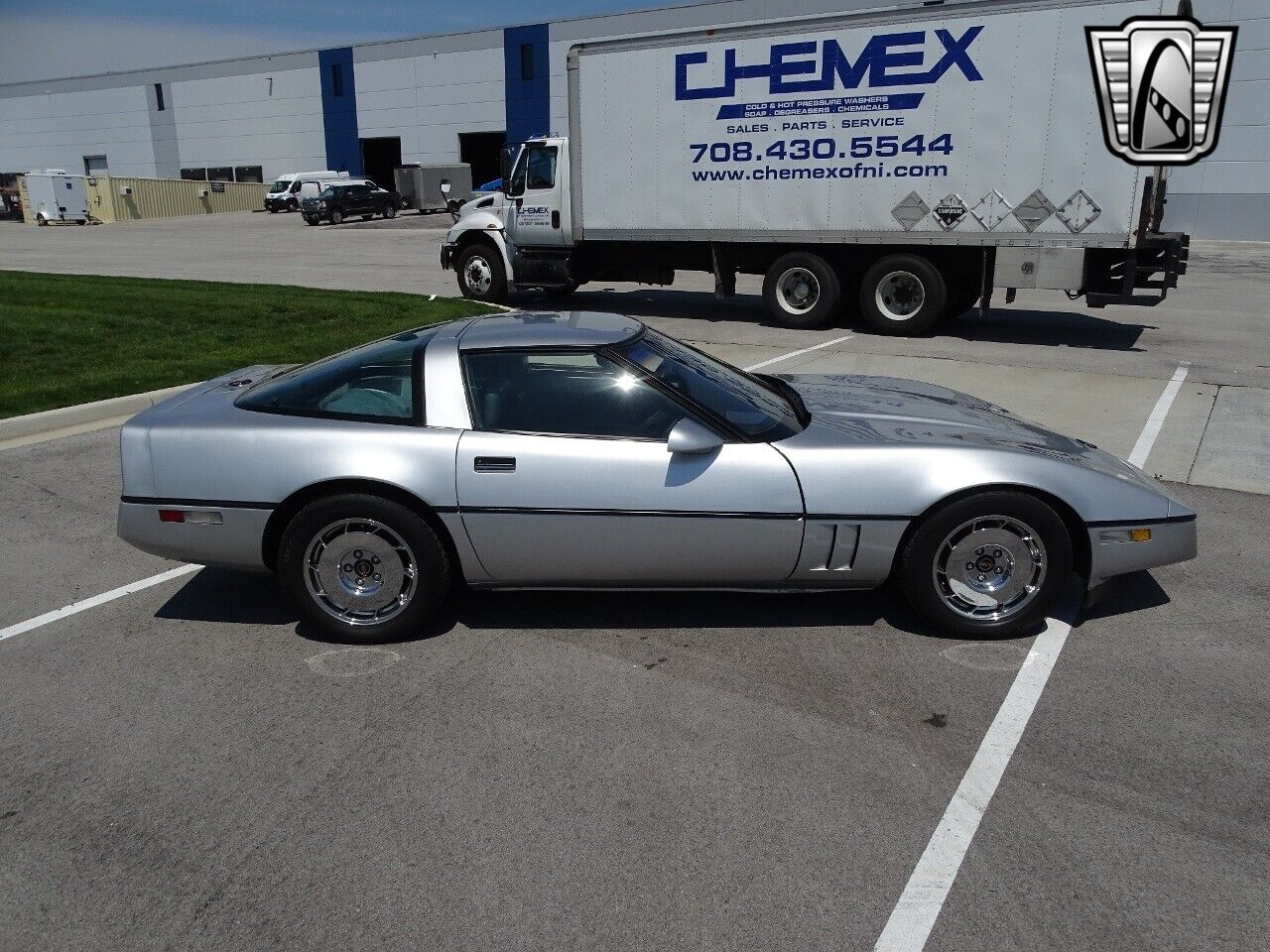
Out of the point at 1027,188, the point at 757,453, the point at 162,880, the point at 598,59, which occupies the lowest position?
the point at 162,880

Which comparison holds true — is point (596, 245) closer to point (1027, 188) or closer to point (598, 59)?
point (598, 59)

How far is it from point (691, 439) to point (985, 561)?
135 centimetres

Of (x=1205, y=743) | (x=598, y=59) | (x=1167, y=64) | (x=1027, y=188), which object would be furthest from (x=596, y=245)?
(x=1205, y=743)

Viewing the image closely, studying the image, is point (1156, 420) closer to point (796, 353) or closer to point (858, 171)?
point (796, 353)

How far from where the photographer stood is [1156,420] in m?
8.53

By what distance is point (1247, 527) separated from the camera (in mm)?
5910

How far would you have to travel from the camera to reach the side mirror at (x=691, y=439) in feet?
13.6

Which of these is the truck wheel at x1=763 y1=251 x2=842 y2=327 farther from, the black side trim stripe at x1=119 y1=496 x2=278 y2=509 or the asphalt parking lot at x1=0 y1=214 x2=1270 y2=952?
the black side trim stripe at x1=119 y1=496 x2=278 y2=509

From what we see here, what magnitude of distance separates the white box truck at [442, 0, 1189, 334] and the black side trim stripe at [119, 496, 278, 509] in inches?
409

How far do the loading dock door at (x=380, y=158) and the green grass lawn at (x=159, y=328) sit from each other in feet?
145

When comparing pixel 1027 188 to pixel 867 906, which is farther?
pixel 1027 188

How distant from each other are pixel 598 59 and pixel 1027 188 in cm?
615

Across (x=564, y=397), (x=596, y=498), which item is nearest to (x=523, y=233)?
(x=564, y=397)

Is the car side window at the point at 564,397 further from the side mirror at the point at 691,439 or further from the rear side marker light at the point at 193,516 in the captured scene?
the rear side marker light at the point at 193,516
